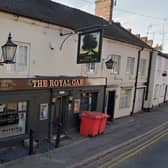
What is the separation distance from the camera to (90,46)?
1114 cm

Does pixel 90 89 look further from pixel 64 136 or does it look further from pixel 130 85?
pixel 130 85

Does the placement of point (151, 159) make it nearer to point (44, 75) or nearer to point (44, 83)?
point (44, 83)

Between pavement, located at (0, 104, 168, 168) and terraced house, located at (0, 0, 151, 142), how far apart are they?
1.48 meters

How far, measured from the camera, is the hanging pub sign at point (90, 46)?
1087 centimetres

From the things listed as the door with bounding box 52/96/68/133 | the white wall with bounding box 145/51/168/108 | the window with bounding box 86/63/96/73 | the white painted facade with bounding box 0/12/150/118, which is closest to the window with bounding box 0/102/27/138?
the white painted facade with bounding box 0/12/150/118

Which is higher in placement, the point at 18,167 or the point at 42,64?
the point at 42,64

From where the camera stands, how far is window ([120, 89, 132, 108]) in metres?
18.5

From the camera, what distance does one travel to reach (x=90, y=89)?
14078 millimetres

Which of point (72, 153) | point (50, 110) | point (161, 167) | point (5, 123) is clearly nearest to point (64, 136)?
point (50, 110)

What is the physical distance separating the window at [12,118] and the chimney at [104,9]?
43.7ft

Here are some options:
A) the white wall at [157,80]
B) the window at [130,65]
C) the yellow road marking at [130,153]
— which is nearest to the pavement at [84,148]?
the yellow road marking at [130,153]

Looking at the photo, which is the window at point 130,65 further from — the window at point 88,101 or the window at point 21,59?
the window at point 21,59

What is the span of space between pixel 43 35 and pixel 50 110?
351 cm

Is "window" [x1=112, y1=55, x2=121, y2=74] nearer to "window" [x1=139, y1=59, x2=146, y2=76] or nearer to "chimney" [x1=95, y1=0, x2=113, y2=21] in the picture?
"window" [x1=139, y1=59, x2=146, y2=76]
